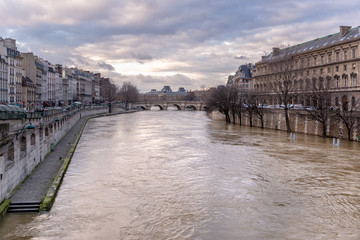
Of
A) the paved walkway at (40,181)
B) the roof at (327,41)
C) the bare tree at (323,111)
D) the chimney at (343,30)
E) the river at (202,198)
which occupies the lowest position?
the river at (202,198)

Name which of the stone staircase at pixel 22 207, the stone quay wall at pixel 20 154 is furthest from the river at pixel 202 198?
the stone quay wall at pixel 20 154

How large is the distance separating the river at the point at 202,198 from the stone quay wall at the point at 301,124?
8.79 m

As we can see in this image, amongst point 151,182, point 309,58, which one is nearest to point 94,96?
point 309,58

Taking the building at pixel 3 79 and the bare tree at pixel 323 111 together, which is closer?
the bare tree at pixel 323 111

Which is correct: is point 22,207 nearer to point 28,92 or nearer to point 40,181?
point 40,181

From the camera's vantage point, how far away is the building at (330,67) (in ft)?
160

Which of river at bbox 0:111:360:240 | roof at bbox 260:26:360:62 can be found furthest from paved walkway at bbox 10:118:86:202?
roof at bbox 260:26:360:62

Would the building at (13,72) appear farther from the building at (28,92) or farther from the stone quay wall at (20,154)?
the stone quay wall at (20,154)

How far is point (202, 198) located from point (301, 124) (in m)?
31.4

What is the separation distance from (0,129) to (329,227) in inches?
716

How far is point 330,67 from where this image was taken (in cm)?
5581

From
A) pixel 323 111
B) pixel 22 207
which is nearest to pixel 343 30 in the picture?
pixel 323 111

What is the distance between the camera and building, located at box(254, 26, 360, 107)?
160 feet

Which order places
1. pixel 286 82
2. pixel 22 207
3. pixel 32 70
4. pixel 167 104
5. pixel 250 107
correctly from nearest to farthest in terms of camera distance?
pixel 22 207
pixel 286 82
pixel 250 107
pixel 32 70
pixel 167 104
